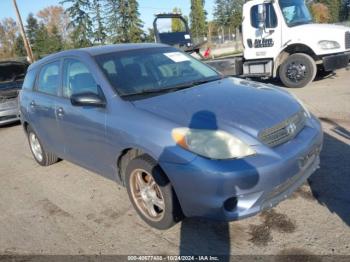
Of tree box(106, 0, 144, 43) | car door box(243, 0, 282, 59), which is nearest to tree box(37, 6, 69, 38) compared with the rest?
tree box(106, 0, 144, 43)

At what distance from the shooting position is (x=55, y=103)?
15.7 feet

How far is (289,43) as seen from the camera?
32.1 ft

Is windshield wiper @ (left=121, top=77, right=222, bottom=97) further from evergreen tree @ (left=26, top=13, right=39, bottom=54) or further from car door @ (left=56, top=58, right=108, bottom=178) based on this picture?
evergreen tree @ (left=26, top=13, right=39, bottom=54)

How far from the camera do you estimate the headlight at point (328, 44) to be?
9.45m

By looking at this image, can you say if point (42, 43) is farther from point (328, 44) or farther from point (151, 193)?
point (151, 193)

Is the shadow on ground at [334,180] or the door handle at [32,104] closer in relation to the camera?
the shadow on ground at [334,180]

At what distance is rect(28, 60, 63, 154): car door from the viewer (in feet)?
16.1

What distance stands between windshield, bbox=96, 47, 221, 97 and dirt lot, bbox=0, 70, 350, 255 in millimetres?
1342

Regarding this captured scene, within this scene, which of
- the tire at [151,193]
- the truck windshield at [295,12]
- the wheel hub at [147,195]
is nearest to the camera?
the tire at [151,193]

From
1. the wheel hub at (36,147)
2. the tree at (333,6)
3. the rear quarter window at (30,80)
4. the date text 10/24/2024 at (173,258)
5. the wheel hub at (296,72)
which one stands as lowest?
the date text 10/24/2024 at (173,258)

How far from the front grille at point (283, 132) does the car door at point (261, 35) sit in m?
6.84

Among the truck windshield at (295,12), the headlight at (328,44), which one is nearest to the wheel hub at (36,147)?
the truck windshield at (295,12)

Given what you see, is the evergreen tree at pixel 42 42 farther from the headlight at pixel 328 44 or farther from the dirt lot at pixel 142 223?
the dirt lot at pixel 142 223

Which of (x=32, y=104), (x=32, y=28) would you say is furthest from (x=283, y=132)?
(x=32, y=28)
